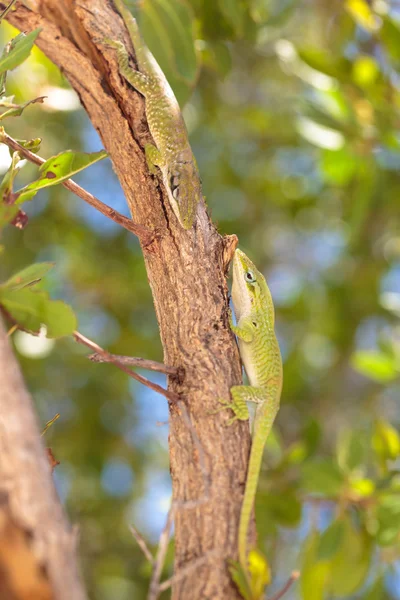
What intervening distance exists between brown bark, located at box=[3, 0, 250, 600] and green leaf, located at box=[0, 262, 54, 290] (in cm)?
33

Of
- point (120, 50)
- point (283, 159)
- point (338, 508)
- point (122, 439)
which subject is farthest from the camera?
point (283, 159)

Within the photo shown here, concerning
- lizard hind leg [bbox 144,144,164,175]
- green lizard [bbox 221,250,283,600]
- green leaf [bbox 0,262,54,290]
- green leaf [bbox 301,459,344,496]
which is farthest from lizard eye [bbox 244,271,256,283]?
green leaf [bbox 0,262,54,290]

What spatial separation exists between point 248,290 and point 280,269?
369cm

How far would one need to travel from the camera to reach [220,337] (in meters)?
1.78

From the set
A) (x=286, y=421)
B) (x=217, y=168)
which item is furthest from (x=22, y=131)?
(x=286, y=421)

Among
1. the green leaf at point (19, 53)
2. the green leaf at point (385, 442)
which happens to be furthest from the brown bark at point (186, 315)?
the green leaf at point (385, 442)

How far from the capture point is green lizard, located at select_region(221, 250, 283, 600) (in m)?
1.79

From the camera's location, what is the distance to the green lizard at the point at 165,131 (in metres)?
1.97

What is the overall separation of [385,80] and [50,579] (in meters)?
3.94

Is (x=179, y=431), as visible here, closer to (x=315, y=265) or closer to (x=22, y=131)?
(x=22, y=131)

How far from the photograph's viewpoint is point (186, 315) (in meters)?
1.76

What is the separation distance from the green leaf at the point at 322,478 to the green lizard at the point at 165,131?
A: 65.4 inches

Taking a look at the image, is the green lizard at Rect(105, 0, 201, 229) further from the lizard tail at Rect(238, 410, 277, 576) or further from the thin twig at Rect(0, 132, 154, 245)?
the lizard tail at Rect(238, 410, 277, 576)

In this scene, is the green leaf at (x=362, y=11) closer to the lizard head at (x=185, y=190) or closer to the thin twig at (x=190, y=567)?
the lizard head at (x=185, y=190)
